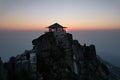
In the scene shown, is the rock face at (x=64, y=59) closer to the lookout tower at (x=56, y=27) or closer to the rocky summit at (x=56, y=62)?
the rocky summit at (x=56, y=62)

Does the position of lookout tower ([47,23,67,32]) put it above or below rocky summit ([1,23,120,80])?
above

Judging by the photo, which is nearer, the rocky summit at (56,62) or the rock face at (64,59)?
the rocky summit at (56,62)

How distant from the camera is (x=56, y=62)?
7744cm

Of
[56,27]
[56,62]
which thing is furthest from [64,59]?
[56,27]

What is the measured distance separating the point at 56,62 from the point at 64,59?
10.9 feet

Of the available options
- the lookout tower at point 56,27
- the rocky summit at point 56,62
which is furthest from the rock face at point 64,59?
the lookout tower at point 56,27

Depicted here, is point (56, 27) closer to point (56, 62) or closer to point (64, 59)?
point (64, 59)

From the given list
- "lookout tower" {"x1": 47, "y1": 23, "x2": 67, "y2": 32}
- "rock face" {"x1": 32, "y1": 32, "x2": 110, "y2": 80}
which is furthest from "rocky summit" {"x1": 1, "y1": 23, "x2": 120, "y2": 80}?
"lookout tower" {"x1": 47, "y1": 23, "x2": 67, "y2": 32}

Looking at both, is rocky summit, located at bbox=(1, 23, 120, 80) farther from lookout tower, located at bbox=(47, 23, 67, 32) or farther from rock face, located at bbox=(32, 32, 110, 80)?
lookout tower, located at bbox=(47, 23, 67, 32)

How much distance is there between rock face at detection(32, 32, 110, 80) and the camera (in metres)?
75.6

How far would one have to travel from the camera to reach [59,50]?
79875 mm

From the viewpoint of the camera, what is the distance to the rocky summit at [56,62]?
236ft

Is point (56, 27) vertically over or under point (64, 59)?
over

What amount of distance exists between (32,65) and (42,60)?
4.71 meters
